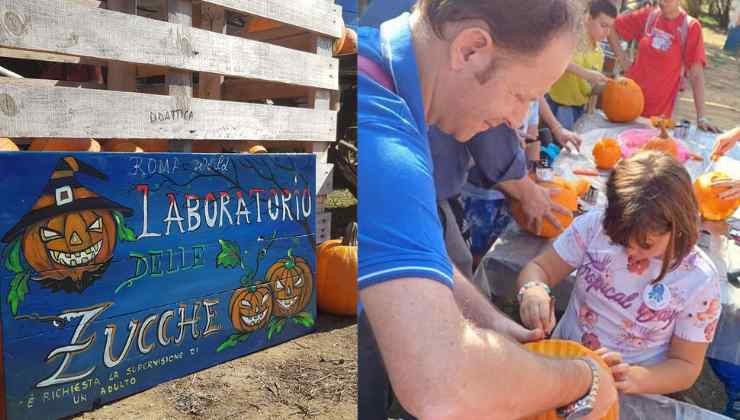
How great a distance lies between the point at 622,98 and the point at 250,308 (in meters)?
1.36

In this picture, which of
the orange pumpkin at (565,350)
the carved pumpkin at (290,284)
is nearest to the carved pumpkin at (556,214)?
the orange pumpkin at (565,350)

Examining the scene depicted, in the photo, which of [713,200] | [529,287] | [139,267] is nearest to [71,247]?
[139,267]

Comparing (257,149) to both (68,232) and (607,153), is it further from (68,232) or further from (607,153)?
(607,153)

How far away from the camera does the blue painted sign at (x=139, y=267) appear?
1261 millimetres

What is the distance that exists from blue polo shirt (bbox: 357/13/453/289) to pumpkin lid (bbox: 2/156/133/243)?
3.66 feet

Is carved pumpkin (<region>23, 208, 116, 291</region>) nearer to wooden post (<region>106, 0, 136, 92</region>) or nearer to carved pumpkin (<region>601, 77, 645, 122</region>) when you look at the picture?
wooden post (<region>106, 0, 136, 92</region>)

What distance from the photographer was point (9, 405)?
1.27 meters

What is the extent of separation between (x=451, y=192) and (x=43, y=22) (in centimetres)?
112

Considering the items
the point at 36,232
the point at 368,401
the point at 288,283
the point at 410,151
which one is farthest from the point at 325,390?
the point at 410,151

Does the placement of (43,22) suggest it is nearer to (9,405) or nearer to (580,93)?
(9,405)

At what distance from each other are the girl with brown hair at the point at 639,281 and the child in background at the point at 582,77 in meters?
0.08

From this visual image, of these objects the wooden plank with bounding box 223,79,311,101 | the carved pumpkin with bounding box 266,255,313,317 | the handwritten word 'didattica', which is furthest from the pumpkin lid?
the wooden plank with bounding box 223,79,311,101

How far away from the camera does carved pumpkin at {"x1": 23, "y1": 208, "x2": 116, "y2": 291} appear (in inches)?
49.8

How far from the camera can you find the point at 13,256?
1.23 meters
